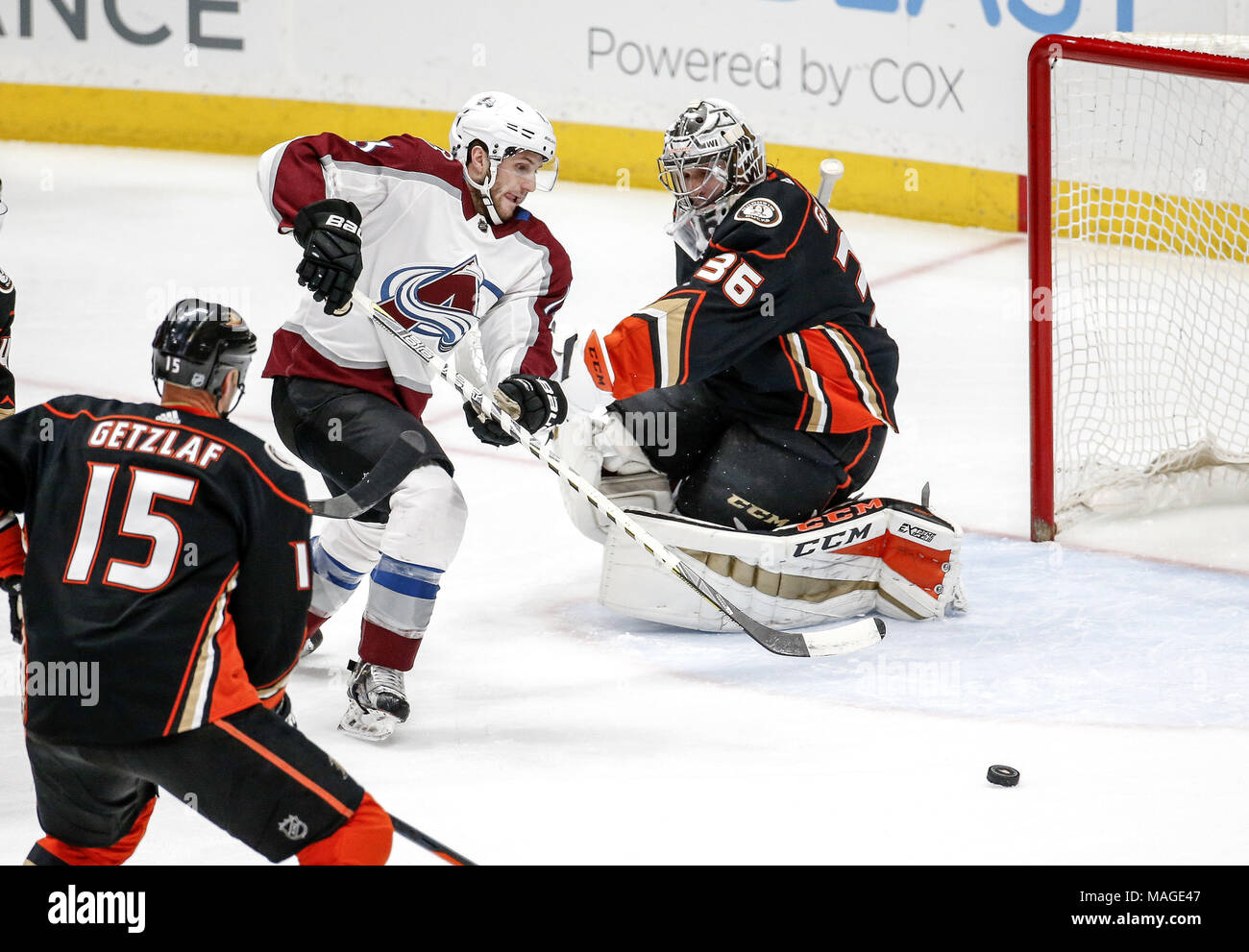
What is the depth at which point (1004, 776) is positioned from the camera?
117 inches

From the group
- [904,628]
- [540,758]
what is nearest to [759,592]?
[904,628]

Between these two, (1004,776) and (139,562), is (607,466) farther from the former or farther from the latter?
(139,562)

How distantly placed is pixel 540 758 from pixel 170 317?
1207 millimetres

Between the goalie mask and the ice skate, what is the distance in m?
1.22

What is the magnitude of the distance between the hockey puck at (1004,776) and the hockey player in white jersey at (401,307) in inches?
40.5

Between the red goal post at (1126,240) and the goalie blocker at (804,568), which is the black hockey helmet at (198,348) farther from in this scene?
the red goal post at (1126,240)

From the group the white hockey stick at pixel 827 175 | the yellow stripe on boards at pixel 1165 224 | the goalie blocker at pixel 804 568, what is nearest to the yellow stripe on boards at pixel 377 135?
the yellow stripe on boards at pixel 1165 224

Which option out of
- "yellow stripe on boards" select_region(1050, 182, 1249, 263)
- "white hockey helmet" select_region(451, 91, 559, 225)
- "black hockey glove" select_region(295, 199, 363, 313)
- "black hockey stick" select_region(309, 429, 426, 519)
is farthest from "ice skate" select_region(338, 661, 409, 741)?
"yellow stripe on boards" select_region(1050, 182, 1249, 263)

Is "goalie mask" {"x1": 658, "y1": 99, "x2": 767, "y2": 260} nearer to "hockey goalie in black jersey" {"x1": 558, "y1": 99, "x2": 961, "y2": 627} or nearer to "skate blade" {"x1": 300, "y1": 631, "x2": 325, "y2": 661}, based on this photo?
"hockey goalie in black jersey" {"x1": 558, "y1": 99, "x2": 961, "y2": 627}

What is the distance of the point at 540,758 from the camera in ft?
10.2

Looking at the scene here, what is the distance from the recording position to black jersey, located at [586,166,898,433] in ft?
11.9

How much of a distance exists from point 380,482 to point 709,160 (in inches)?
50.9

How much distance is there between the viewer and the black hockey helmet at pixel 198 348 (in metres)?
2.18
